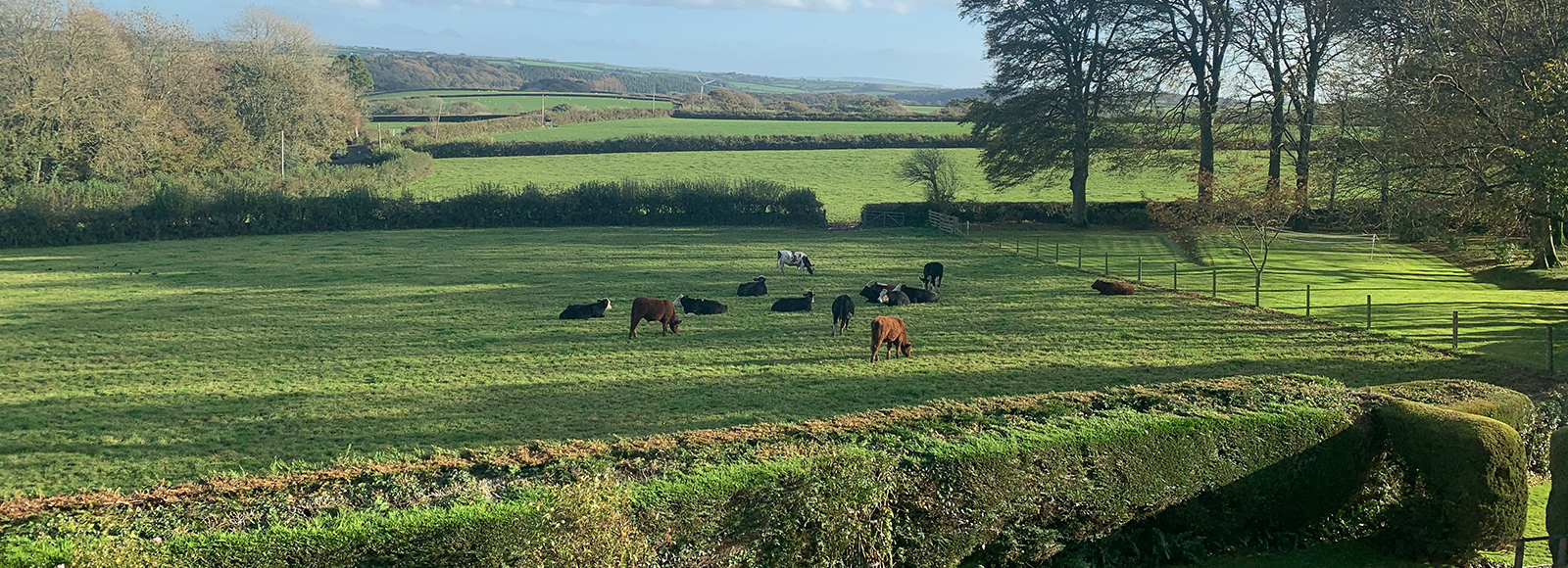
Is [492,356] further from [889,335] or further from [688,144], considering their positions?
[688,144]

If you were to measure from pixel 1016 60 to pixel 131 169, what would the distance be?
43323 millimetres

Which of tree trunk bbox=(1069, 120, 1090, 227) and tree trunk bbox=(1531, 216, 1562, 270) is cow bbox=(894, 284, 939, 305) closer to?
tree trunk bbox=(1531, 216, 1562, 270)

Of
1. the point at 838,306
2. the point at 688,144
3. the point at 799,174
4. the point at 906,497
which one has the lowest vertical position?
the point at 906,497

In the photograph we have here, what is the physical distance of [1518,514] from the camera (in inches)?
345

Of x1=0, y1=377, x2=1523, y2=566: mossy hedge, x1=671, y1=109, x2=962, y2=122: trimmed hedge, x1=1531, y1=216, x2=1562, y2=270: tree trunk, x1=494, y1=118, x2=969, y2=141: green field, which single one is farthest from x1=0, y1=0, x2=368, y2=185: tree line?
x1=1531, y1=216, x2=1562, y2=270: tree trunk

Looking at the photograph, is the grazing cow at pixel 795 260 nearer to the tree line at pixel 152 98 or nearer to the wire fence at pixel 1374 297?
the wire fence at pixel 1374 297

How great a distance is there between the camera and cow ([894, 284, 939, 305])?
24.6m

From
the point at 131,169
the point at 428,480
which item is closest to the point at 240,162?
the point at 131,169

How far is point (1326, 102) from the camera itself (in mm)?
37562

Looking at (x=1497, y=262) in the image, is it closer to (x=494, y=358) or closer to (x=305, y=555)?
(x=494, y=358)

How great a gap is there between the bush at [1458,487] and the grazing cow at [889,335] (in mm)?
9036

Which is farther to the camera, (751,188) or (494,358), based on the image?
(751,188)

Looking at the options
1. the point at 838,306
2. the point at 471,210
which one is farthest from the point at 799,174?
the point at 838,306

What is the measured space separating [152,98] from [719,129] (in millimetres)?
38948
